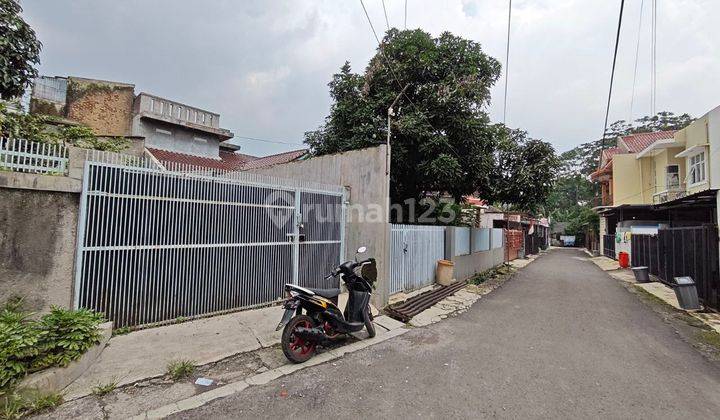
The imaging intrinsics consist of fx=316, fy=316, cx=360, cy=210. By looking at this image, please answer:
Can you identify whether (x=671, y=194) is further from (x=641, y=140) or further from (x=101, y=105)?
(x=101, y=105)

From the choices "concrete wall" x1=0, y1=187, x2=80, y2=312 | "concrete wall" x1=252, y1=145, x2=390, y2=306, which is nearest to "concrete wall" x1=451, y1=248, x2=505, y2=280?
"concrete wall" x1=252, y1=145, x2=390, y2=306

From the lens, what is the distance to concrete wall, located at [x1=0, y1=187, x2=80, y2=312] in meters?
3.50

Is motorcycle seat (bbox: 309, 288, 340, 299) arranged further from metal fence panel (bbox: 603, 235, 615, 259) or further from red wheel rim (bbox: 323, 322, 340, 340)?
metal fence panel (bbox: 603, 235, 615, 259)

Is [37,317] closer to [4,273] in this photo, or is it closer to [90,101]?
[4,273]

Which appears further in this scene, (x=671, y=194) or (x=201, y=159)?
(x=671, y=194)

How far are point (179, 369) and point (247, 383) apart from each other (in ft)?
2.49

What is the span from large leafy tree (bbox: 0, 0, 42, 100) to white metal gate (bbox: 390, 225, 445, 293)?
7885 millimetres

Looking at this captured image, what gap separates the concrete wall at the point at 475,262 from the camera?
10367mm

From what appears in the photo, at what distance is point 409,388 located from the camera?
3.34 metres

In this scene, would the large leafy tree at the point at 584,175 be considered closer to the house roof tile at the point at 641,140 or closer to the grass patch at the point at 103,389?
the house roof tile at the point at 641,140

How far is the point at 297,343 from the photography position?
3.89m

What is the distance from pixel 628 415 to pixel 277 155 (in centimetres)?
1846

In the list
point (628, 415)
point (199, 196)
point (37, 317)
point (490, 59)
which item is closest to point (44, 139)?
point (199, 196)

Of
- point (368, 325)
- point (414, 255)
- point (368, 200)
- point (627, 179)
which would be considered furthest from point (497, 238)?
point (368, 325)
